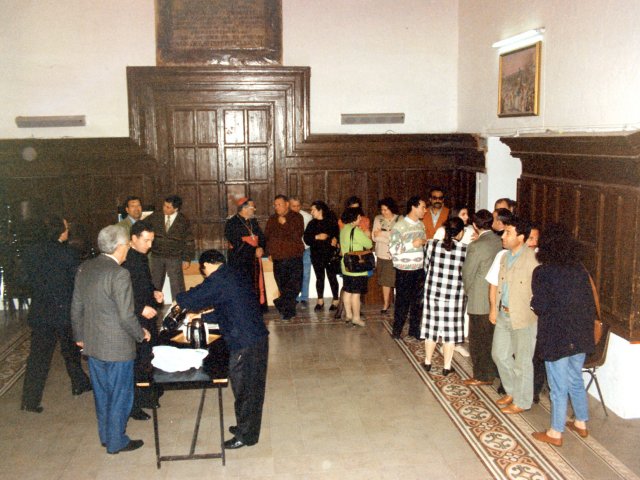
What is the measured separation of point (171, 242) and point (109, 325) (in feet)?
11.7

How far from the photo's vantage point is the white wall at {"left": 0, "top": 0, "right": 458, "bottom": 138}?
9.77 metres

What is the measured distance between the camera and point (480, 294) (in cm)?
621

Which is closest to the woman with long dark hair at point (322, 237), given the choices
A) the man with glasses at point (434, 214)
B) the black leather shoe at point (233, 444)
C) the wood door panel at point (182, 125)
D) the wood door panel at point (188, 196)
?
the man with glasses at point (434, 214)

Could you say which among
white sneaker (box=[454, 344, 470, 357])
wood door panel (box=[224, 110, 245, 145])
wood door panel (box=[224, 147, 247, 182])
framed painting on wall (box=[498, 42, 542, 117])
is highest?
framed painting on wall (box=[498, 42, 542, 117])

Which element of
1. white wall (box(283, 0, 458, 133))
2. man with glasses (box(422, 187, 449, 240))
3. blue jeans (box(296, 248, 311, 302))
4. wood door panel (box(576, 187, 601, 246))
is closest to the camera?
wood door panel (box(576, 187, 601, 246))

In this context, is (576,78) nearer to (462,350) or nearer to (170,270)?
(462,350)

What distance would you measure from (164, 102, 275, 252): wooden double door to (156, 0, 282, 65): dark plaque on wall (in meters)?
0.71

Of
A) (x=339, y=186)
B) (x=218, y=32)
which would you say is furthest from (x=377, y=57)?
(x=218, y=32)

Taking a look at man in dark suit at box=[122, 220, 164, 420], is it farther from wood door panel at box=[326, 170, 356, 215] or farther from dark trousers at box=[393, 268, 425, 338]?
wood door panel at box=[326, 170, 356, 215]

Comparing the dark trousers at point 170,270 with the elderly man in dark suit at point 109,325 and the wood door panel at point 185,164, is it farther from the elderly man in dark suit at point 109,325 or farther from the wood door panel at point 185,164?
the elderly man in dark suit at point 109,325

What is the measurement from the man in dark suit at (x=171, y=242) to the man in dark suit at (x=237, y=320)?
3496 mm

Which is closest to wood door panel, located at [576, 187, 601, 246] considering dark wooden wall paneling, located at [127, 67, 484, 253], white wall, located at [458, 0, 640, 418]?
white wall, located at [458, 0, 640, 418]

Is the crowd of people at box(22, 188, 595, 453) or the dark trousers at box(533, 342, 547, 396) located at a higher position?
the crowd of people at box(22, 188, 595, 453)

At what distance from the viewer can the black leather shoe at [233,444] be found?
17.1 feet
